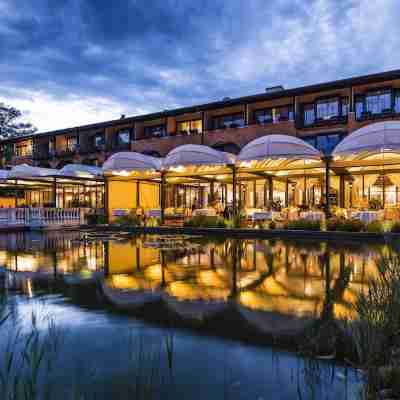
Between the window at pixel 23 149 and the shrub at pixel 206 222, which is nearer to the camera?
the shrub at pixel 206 222

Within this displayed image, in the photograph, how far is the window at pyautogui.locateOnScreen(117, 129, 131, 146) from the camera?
34688 mm

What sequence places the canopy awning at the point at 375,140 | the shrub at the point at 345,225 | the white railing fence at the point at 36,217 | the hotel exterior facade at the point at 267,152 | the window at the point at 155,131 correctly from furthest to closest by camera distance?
the window at the point at 155,131, the white railing fence at the point at 36,217, the hotel exterior facade at the point at 267,152, the shrub at the point at 345,225, the canopy awning at the point at 375,140

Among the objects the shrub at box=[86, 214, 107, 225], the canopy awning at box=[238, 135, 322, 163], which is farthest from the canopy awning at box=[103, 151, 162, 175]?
the canopy awning at box=[238, 135, 322, 163]

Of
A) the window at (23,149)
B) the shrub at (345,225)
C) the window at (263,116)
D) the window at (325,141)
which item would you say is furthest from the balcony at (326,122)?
the window at (23,149)

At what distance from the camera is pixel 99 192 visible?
3344 cm

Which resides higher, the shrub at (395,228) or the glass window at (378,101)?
the glass window at (378,101)

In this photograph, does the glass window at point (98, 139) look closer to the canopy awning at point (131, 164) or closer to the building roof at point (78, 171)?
the building roof at point (78, 171)

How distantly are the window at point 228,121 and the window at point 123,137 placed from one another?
31.4ft

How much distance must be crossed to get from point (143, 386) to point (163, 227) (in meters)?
15.6

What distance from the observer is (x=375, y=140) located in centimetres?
1384

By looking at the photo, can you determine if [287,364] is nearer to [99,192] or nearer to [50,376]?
[50,376]

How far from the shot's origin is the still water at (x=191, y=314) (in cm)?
277

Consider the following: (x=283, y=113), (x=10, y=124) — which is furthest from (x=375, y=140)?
(x=10, y=124)

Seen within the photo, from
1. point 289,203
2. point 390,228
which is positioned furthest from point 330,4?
point 390,228
